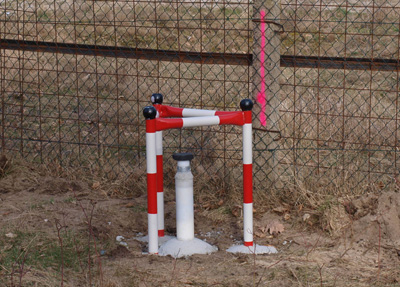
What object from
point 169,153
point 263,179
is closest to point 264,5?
point 263,179

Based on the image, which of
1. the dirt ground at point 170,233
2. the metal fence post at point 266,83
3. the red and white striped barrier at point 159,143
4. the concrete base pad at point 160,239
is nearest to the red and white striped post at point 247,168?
the red and white striped barrier at point 159,143

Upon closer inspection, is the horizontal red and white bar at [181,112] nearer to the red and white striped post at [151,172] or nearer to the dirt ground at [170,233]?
the red and white striped post at [151,172]

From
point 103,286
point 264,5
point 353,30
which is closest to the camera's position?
point 103,286

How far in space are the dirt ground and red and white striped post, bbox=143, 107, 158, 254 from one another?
143 mm

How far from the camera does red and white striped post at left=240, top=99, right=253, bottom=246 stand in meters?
4.12

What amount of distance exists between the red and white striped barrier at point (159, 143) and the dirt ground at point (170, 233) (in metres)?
0.24

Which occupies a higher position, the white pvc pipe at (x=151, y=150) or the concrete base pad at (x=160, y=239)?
the white pvc pipe at (x=151, y=150)

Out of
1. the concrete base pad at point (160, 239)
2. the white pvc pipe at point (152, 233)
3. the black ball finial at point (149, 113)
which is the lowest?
the concrete base pad at point (160, 239)

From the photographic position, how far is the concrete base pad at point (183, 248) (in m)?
4.14

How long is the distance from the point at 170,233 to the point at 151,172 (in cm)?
98

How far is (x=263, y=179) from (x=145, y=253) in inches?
60.5

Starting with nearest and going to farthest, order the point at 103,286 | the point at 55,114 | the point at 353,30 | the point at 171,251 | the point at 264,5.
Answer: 1. the point at 103,286
2. the point at 171,251
3. the point at 264,5
4. the point at 55,114
5. the point at 353,30

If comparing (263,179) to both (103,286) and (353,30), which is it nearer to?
(103,286)

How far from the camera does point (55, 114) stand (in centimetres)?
787
